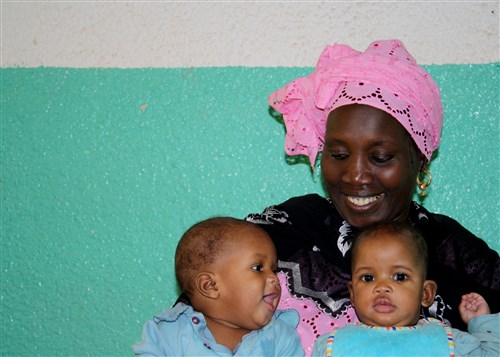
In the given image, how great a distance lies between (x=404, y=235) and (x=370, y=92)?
1.66 ft

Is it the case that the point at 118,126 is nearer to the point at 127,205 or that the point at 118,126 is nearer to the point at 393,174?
the point at 127,205

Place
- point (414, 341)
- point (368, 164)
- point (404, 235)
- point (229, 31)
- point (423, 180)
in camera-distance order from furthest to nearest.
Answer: point (229, 31)
point (423, 180)
point (368, 164)
point (404, 235)
point (414, 341)

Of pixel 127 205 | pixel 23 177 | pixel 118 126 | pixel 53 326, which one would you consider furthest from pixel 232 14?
pixel 53 326

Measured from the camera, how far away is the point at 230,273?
92.7 inches

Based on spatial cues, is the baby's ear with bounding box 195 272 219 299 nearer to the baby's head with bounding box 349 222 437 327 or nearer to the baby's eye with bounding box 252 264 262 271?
the baby's eye with bounding box 252 264 262 271

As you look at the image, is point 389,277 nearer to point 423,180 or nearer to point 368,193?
point 368,193

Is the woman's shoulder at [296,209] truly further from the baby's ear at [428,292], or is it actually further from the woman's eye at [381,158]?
the baby's ear at [428,292]

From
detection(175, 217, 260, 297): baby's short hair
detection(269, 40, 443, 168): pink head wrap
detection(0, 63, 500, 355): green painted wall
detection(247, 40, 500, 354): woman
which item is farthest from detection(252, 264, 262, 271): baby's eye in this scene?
detection(0, 63, 500, 355): green painted wall

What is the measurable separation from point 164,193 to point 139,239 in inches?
8.3

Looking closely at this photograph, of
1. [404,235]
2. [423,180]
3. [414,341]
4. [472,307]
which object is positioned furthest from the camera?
[423,180]

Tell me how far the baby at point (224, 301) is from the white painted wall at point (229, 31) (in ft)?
3.16

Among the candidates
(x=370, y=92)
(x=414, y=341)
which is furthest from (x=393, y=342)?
(x=370, y=92)

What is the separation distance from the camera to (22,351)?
3299 mm

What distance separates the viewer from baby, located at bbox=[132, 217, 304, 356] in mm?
2344
